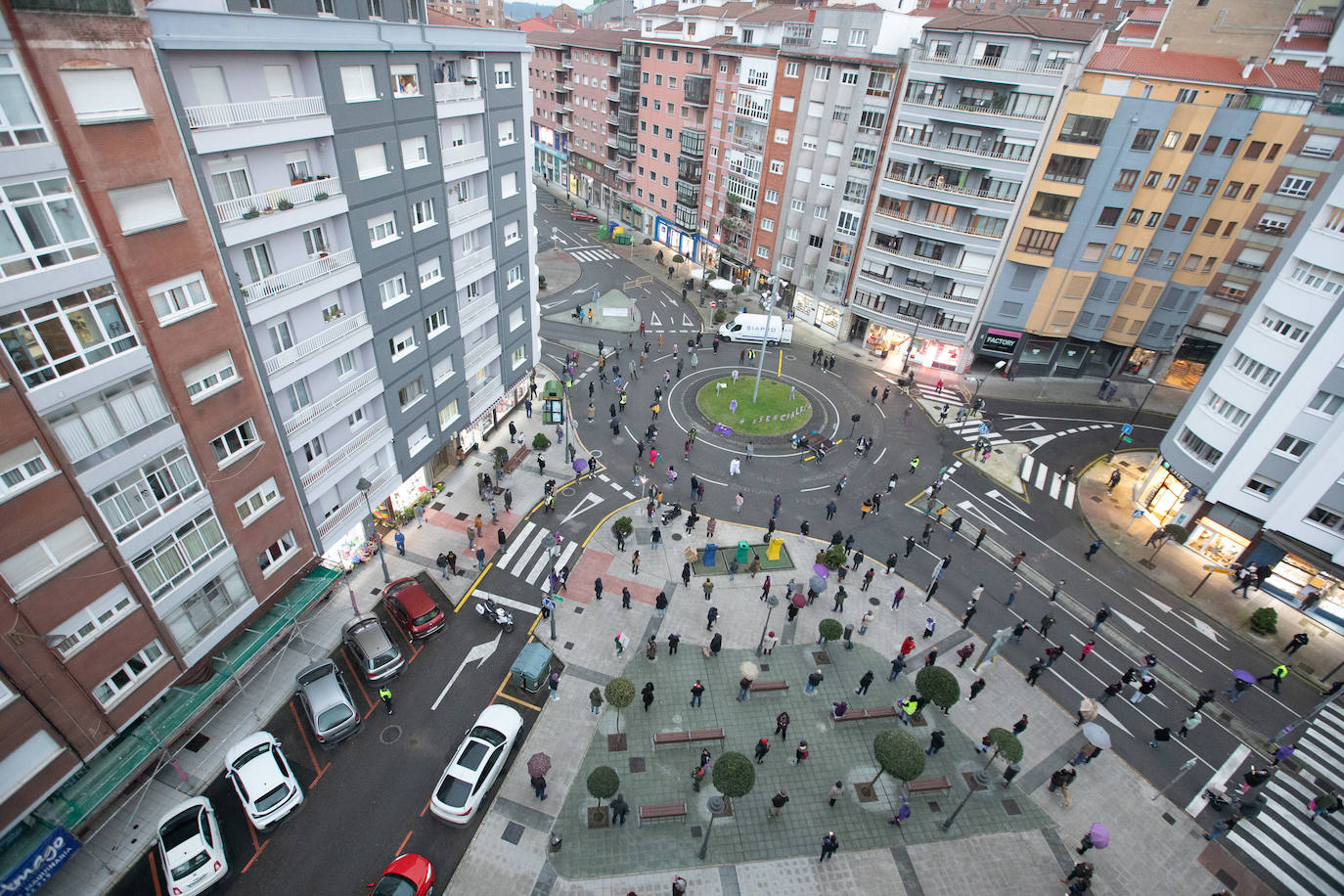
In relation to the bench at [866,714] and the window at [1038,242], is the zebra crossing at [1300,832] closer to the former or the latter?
the bench at [866,714]

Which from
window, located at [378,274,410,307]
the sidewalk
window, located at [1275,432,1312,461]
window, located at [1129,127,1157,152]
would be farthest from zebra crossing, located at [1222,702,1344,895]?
window, located at [378,274,410,307]

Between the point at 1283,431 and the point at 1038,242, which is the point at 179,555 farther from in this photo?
the point at 1038,242

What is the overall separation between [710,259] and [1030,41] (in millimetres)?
37846

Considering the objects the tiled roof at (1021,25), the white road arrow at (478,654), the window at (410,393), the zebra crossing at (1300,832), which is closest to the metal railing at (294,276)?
the window at (410,393)

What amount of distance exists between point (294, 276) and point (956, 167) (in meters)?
47.3

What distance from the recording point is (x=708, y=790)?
2403cm

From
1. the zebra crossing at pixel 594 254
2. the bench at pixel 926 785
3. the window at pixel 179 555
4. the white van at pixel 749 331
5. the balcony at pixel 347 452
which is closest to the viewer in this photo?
the window at pixel 179 555

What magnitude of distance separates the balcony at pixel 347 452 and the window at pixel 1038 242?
163 ft

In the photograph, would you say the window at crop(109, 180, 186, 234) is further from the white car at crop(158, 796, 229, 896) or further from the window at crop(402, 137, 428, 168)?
the white car at crop(158, 796, 229, 896)

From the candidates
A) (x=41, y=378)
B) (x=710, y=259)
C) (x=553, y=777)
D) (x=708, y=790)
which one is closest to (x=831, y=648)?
(x=708, y=790)

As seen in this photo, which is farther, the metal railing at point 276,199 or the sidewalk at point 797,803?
the sidewalk at point 797,803

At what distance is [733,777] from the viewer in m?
20.8

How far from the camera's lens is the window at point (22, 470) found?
1625 centimetres

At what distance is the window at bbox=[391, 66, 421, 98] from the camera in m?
26.1
